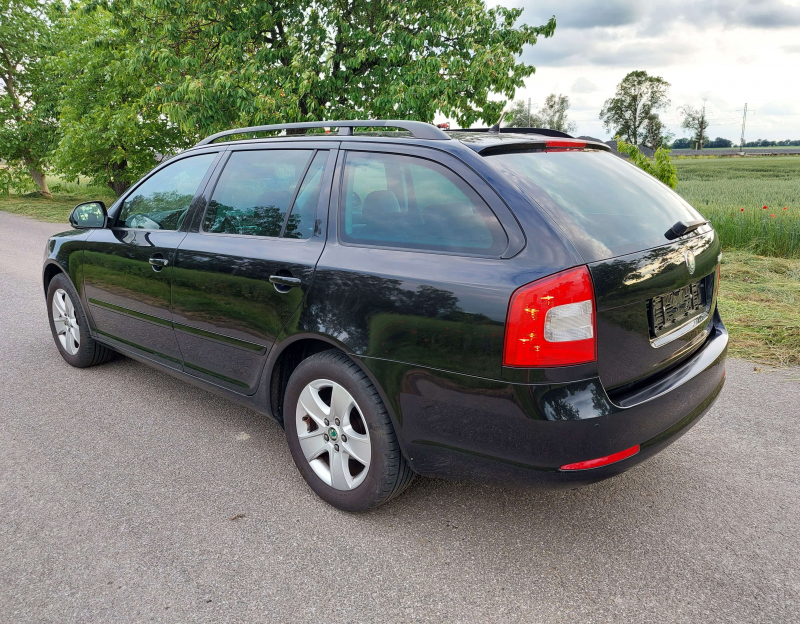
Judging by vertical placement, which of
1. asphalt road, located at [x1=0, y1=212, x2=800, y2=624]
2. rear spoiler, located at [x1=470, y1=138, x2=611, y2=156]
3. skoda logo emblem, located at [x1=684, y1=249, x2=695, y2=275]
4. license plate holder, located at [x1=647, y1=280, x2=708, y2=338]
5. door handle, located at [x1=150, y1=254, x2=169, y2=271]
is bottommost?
asphalt road, located at [x1=0, y1=212, x2=800, y2=624]

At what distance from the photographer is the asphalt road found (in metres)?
2.23

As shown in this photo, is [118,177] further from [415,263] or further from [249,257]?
[415,263]

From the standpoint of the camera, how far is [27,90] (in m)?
24.4

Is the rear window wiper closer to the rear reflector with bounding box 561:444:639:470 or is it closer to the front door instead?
the rear reflector with bounding box 561:444:639:470

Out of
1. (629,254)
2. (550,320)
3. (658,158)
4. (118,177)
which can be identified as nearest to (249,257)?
(550,320)

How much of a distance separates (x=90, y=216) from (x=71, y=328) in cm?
98

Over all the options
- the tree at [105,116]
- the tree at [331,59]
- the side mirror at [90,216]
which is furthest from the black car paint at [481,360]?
the tree at [105,116]

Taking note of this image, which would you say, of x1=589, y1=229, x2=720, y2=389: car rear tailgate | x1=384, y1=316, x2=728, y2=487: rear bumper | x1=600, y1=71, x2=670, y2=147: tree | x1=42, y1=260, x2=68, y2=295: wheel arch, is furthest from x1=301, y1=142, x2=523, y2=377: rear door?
x1=600, y1=71, x2=670, y2=147: tree

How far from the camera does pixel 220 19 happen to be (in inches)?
501

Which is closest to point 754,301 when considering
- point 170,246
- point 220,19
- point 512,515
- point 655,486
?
point 655,486

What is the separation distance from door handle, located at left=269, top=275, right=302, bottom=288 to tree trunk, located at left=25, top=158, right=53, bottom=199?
25.7m

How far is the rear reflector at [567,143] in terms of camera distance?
288 cm

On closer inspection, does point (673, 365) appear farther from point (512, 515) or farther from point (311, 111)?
point (311, 111)

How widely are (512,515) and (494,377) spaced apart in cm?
93
